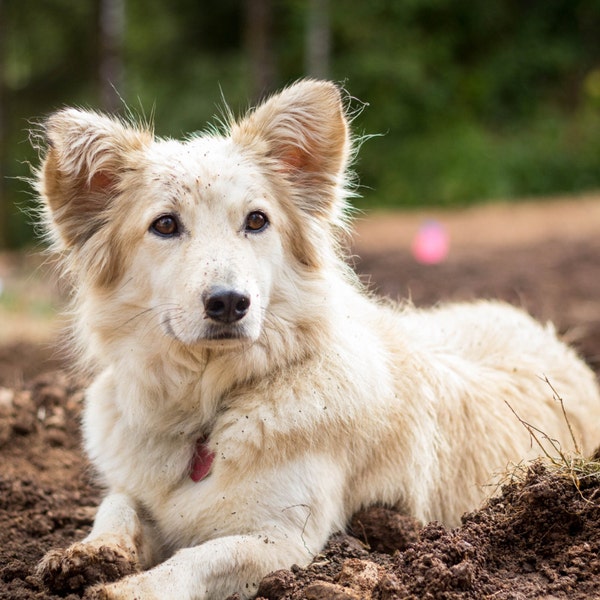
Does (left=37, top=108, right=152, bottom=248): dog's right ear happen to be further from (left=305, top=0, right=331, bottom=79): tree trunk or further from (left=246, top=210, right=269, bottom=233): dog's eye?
(left=305, top=0, right=331, bottom=79): tree trunk

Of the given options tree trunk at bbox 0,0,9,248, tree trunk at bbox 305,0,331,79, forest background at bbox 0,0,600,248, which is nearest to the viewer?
tree trunk at bbox 0,0,9,248

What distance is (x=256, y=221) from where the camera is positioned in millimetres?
4254

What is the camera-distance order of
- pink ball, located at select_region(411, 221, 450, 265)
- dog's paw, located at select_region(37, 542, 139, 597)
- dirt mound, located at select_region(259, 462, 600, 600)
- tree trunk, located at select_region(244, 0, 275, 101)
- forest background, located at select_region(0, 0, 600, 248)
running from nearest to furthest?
dirt mound, located at select_region(259, 462, 600, 600) → dog's paw, located at select_region(37, 542, 139, 597) → pink ball, located at select_region(411, 221, 450, 265) → tree trunk, located at select_region(244, 0, 275, 101) → forest background, located at select_region(0, 0, 600, 248)

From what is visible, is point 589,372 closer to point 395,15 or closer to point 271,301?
point 271,301

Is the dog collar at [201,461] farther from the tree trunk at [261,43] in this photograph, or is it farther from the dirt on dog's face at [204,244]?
the tree trunk at [261,43]

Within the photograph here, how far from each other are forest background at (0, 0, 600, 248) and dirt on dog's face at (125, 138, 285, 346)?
19006 mm

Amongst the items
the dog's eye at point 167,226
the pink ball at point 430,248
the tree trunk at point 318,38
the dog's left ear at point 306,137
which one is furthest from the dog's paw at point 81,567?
the tree trunk at point 318,38

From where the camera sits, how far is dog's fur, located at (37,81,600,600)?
3902mm

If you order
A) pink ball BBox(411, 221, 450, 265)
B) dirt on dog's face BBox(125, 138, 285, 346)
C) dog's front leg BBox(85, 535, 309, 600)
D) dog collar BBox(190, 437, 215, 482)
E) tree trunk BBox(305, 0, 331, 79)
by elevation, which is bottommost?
dog's front leg BBox(85, 535, 309, 600)

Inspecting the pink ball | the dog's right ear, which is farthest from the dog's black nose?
the pink ball

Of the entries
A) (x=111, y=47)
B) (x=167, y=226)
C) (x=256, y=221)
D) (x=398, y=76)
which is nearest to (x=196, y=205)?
(x=167, y=226)

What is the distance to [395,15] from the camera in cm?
2588

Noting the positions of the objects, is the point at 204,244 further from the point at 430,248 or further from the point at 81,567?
the point at 430,248

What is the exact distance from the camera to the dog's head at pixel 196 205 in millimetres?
4016
